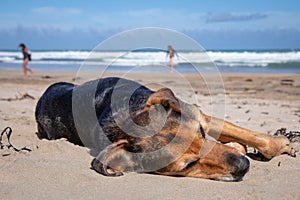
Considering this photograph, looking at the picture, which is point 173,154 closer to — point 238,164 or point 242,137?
point 238,164

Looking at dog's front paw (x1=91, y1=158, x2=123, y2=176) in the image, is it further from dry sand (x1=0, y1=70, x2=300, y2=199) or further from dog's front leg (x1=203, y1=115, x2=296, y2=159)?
dog's front leg (x1=203, y1=115, x2=296, y2=159)

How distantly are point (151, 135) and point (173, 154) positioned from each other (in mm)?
331

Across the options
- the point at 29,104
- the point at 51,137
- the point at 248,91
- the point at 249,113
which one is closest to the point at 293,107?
the point at 249,113

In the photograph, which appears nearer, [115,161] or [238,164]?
[238,164]

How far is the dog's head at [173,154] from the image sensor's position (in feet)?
14.2

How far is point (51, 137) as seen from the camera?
245 inches

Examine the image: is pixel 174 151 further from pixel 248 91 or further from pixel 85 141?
pixel 248 91

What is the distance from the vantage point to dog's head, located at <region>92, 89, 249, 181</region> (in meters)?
4.33

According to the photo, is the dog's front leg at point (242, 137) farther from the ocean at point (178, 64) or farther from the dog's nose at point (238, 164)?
the ocean at point (178, 64)

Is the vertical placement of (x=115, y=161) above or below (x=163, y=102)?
below

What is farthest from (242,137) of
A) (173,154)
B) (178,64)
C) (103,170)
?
(178,64)

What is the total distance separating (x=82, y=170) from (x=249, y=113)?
646 centimetres

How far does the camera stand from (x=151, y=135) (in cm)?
450

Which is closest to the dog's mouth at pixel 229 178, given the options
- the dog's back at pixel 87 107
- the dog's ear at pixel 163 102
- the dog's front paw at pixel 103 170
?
the dog's ear at pixel 163 102
